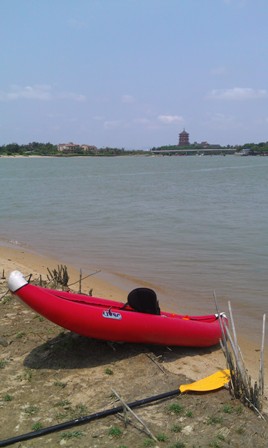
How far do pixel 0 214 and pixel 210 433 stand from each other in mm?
17995

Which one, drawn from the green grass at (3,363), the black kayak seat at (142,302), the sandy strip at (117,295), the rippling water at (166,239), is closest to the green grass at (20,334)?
the green grass at (3,363)

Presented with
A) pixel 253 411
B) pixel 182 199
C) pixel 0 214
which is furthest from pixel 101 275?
pixel 182 199

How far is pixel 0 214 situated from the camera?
2053 cm

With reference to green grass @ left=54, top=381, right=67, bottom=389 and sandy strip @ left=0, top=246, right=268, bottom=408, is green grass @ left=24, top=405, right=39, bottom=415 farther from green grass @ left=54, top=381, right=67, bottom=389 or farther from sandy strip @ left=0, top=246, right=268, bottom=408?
sandy strip @ left=0, top=246, right=268, bottom=408

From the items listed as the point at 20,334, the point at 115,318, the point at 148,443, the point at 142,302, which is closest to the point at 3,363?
the point at 20,334

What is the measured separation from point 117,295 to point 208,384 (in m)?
4.17

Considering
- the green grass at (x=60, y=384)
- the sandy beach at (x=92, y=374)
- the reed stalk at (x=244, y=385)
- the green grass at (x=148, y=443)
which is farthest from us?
the green grass at (x=60, y=384)

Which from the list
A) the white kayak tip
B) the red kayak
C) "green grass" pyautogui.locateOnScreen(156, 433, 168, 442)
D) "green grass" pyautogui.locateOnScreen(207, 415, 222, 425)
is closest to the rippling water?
the red kayak

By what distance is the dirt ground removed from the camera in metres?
3.89

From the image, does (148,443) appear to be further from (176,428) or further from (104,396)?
(104,396)

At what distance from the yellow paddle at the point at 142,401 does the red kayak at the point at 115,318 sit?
0.58 metres

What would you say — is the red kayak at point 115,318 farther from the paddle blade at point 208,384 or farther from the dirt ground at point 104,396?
the paddle blade at point 208,384

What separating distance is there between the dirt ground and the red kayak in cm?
22

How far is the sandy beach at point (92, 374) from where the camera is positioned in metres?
4.05
